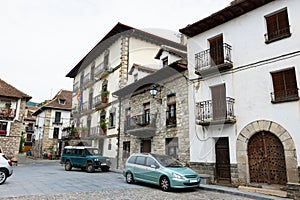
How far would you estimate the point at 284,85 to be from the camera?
8.54 metres

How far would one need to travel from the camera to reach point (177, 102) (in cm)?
1288

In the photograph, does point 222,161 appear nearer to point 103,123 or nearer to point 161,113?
point 161,113

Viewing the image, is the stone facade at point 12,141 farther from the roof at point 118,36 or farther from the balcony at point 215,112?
the balcony at point 215,112

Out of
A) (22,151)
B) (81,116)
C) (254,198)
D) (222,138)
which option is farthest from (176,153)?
(22,151)

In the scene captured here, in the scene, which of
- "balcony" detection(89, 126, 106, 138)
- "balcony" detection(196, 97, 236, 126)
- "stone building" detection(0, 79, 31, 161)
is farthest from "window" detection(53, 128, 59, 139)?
"balcony" detection(196, 97, 236, 126)

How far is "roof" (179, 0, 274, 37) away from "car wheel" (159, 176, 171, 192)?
7.53m

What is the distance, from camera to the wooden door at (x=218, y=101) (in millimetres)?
10258

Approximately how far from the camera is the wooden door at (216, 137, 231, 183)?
33.2 ft

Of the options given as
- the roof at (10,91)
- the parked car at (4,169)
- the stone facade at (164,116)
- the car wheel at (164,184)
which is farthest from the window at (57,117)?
the car wheel at (164,184)

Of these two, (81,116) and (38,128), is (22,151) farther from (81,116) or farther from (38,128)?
(81,116)

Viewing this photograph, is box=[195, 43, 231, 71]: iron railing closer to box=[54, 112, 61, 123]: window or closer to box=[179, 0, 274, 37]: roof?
box=[179, 0, 274, 37]: roof

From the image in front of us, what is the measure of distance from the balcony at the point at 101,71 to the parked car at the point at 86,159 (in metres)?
7.66

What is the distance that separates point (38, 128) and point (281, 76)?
35750mm

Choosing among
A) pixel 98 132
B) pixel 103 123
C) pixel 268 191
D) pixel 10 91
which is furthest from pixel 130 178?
pixel 10 91
